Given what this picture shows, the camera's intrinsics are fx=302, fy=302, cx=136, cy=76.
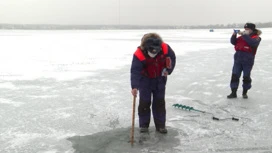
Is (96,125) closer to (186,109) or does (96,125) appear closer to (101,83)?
(186,109)

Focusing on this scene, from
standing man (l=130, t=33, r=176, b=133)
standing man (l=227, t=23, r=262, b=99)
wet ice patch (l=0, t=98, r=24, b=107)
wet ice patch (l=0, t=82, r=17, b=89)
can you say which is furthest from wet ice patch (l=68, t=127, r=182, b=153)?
wet ice patch (l=0, t=82, r=17, b=89)

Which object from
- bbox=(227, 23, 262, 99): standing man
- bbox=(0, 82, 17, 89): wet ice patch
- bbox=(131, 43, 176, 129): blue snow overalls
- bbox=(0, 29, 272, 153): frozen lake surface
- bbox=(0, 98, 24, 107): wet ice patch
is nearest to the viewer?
bbox=(0, 29, 272, 153): frozen lake surface

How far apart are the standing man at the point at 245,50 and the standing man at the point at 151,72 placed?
2.85 meters

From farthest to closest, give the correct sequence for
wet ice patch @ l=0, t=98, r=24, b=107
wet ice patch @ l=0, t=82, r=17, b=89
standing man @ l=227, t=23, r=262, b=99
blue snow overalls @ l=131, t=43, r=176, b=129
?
wet ice patch @ l=0, t=82, r=17, b=89
standing man @ l=227, t=23, r=262, b=99
wet ice patch @ l=0, t=98, r=24, b=107
blue snow overalls @ l=131, t=43, r=176, b=129

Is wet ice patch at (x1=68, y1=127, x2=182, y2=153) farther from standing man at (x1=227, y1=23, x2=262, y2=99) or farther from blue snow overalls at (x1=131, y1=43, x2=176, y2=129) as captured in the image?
standing man at (x1=227, y1=23, x2=262, y2=99)

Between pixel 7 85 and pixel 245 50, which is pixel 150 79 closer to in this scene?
pixel 245 50

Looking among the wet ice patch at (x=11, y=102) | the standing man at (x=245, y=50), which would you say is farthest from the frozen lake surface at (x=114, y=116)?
the standing man at (x=245, y=50)

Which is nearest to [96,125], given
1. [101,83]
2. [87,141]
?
[87,141]

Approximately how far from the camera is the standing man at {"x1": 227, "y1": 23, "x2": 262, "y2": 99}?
666 cm

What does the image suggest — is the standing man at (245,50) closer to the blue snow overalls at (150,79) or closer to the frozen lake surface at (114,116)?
the frozen lake surface at (114,116)

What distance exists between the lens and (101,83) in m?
8.84

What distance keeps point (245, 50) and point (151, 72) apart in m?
3.22

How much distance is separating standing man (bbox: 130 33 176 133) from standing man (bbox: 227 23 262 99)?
2.85m

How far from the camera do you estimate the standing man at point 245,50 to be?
6664 millimetres
